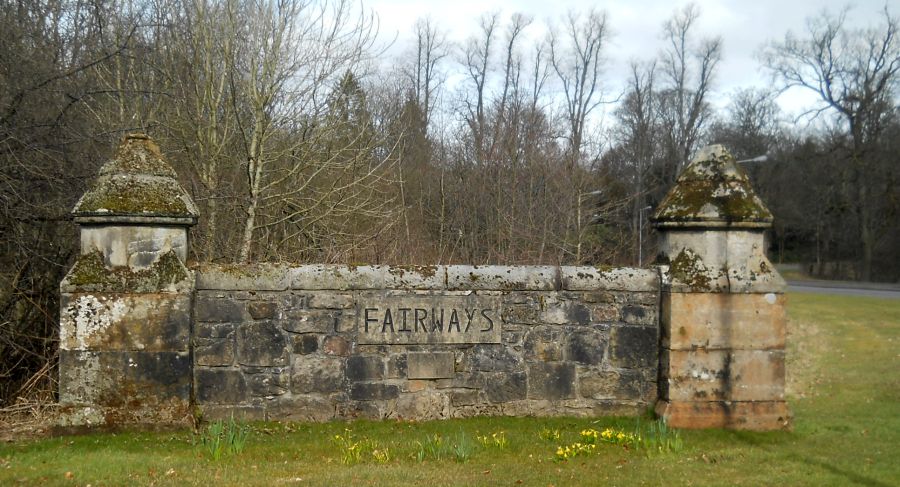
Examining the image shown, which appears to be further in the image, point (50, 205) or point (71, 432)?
point (50, 205)

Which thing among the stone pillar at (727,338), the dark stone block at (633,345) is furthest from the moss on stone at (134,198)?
the stone pillar at (727,338)

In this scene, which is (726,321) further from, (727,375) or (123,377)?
(123,377)

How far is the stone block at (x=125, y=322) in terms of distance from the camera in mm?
5898

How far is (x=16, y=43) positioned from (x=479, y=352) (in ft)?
16.0

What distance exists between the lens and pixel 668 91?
4025 centimetres

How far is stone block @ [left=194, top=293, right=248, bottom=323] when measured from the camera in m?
6.21

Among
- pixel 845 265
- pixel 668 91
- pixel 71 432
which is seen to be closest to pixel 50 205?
pixel 71 432

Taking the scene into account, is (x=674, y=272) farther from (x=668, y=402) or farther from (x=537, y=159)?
(x=537, y=159)

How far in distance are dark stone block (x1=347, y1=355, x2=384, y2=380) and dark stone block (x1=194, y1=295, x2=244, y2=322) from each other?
94 cm

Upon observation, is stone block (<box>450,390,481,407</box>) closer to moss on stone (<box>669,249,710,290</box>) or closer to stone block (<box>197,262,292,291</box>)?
stone block (<box>197,262,292,291</box>)

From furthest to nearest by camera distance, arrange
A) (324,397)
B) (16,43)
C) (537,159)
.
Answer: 1. (537,159)
2. (16,43)
3. (324,397)

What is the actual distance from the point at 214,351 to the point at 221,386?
0.92 feet

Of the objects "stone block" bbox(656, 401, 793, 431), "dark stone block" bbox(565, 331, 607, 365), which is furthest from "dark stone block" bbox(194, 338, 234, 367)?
"stone block" bbox(656, 401, 793, 431)

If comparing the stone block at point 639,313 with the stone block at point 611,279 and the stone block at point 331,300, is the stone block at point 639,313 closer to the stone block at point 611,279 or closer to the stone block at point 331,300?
the stone block at point 611,279
